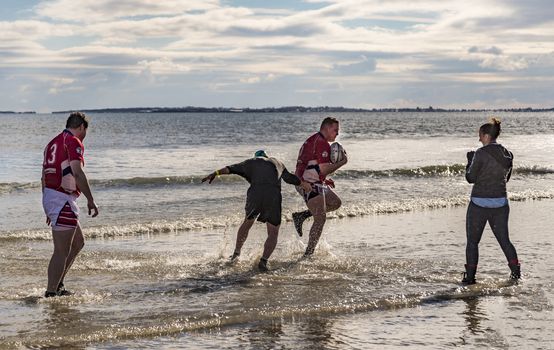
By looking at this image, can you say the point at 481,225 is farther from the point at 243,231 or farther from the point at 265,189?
the point at 243,231

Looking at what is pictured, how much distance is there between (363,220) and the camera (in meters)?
15.3

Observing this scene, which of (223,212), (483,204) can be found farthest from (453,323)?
(223,212)

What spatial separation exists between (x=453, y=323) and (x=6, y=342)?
13.3ft

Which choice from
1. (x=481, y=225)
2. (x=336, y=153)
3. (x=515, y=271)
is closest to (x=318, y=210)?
(x=336, y=153)

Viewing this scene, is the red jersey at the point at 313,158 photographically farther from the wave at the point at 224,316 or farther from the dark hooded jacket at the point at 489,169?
the wave at the point at 224,316

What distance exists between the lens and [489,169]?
28.3 feet

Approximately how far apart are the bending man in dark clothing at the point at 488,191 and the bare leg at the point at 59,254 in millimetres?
4509

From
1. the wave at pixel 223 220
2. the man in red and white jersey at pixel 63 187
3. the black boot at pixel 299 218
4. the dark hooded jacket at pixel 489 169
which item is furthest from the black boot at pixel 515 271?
the wave at pixel 223 220

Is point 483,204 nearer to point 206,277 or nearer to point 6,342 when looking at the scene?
point 206,277

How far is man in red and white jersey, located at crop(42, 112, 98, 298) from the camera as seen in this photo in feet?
26.0

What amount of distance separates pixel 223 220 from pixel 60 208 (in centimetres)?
726

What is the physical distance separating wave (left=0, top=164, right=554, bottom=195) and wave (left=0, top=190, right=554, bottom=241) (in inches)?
269

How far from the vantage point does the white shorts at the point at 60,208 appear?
800 centimetres

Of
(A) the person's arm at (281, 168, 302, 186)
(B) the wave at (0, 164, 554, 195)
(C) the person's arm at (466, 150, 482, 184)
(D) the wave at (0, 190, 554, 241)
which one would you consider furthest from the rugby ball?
(B) the wave at (0, 164, 554, 195)
